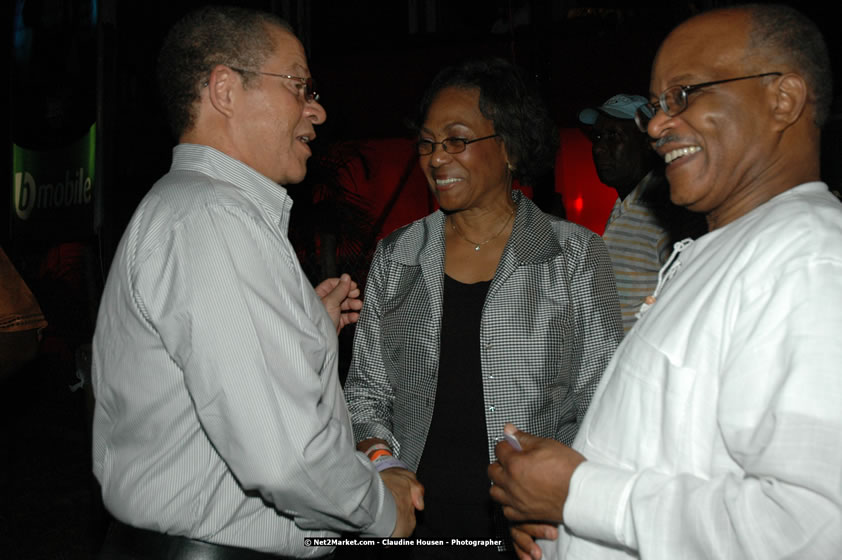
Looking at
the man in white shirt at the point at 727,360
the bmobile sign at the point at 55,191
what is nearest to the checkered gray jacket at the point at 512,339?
the man in white shirt at the point at 727,360

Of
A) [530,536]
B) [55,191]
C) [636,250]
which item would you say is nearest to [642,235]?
[636,250]

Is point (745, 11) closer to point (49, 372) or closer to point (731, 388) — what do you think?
point (731, 388)

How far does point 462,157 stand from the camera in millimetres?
2631

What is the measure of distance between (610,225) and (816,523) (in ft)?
7.75

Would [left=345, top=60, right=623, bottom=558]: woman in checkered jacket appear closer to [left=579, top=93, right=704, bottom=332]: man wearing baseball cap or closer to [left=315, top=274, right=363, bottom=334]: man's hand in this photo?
[left=315, top=274, right=363, bottom=334]: man's hand

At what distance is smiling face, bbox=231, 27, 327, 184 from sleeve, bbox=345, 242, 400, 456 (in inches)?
27.2

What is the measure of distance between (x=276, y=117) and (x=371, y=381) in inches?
40.8

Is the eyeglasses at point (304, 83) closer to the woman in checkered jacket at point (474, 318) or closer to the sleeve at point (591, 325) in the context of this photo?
the woman in checkered jacket at point (474, 318)

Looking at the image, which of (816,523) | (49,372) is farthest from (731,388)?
(49,372)

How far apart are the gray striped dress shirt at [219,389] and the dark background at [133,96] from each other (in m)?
2.46

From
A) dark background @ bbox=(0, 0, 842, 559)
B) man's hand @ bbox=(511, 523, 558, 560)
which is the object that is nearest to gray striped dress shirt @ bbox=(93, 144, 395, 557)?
man's hand @ bbox=(511, 523, 558, 560)

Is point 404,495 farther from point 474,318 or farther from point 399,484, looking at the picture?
point 474,318

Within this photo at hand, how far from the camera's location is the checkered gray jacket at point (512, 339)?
91.5 inches

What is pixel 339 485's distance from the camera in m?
1.65
